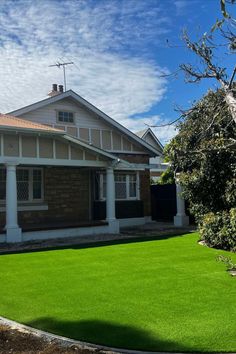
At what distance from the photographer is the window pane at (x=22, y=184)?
1823cm

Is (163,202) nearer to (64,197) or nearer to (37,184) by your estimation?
(64,197)

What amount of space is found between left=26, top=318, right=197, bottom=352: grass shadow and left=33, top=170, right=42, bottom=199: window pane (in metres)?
13.3

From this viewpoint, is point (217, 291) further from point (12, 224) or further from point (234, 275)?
point (12, 224)

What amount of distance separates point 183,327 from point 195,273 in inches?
135

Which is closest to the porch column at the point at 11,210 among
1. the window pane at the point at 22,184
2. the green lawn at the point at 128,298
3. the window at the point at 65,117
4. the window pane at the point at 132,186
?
the green lawn at the point at 128,298

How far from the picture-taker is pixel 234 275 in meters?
8.37

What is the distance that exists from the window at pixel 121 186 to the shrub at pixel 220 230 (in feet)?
26.5

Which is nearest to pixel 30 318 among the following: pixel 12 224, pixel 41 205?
pixel 12 224

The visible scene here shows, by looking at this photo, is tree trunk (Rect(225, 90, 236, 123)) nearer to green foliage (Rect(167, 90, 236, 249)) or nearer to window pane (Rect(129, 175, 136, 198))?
green foliage (Rect(167, 90, 236, 249))

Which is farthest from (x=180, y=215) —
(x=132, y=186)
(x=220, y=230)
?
(x=220, y=230)

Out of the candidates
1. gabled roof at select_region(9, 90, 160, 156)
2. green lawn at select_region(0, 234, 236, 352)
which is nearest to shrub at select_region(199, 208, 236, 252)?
green lawn at select_region(0, 234, 236, 352)

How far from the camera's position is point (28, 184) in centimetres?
1864

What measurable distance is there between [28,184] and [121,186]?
4.92 metres

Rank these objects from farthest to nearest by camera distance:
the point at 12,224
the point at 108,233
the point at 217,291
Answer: the point at 108,233 < the point at 12,224 < the point at 217,291
